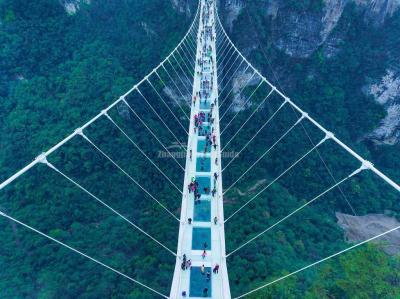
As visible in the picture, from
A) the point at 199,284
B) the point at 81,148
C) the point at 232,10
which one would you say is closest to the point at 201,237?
the point at 199,284

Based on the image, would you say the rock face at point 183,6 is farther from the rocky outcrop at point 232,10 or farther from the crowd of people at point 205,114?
the rocky outcrop at point 232,10

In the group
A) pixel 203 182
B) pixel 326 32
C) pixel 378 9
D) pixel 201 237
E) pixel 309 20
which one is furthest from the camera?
pixel 326 32

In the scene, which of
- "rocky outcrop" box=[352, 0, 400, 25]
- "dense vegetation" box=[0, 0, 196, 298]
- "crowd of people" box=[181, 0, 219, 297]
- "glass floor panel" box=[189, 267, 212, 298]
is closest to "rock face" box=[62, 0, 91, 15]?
"dense vegetation" box=[0, 0, 196, 298]

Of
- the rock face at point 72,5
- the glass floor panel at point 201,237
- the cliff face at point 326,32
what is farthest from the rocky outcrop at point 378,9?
the glass floor panel at point 201,237

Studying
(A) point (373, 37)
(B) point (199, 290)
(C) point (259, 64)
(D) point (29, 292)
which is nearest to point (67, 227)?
(D) point (29, 292)

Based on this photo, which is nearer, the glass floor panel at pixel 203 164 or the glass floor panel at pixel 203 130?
the glass floor panel at pixel 203 164

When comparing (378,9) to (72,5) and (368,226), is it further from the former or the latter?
(72,5)

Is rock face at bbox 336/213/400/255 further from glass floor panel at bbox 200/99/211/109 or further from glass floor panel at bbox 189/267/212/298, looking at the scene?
glass floor panel at bbox 189/267/212/298

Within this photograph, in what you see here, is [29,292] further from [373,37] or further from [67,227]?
[373,37]

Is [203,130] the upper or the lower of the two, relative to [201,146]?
upper
